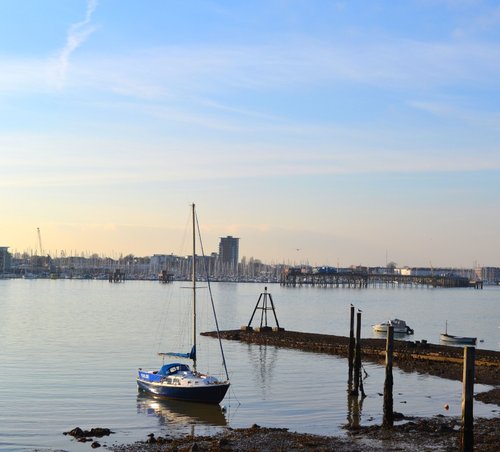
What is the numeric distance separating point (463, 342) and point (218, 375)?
126ft

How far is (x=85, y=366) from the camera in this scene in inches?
2297

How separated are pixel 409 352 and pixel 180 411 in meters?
28.5

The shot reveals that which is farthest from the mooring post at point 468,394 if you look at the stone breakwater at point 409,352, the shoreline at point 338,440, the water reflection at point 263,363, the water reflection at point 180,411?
the water reflection at point 263,363

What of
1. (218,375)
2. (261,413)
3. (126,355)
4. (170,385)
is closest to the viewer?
(261,413)

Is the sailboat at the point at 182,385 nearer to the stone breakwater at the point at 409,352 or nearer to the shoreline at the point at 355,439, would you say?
the shoreline at the point at 355,439

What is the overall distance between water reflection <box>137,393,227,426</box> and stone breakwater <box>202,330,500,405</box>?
15.6 meters

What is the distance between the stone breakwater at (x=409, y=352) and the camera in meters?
56.1

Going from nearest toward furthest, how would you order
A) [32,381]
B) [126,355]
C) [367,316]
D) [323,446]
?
[323,446] → [32,381] → [126,355] → [367,316]

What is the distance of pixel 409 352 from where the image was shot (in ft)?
212

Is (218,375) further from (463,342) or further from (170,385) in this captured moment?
(463,342)

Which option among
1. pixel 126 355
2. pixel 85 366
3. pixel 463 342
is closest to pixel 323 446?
pixel 85 366

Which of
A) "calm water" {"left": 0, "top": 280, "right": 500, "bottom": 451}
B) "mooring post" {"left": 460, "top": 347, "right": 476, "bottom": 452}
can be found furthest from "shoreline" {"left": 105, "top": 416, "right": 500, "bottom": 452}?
"mooring post" {"left": 460, "top": 347, "right": 476, "bottom": 452}

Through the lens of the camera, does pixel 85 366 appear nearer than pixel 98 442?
No

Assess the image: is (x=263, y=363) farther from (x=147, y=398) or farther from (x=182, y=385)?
(x=182, y=385)
